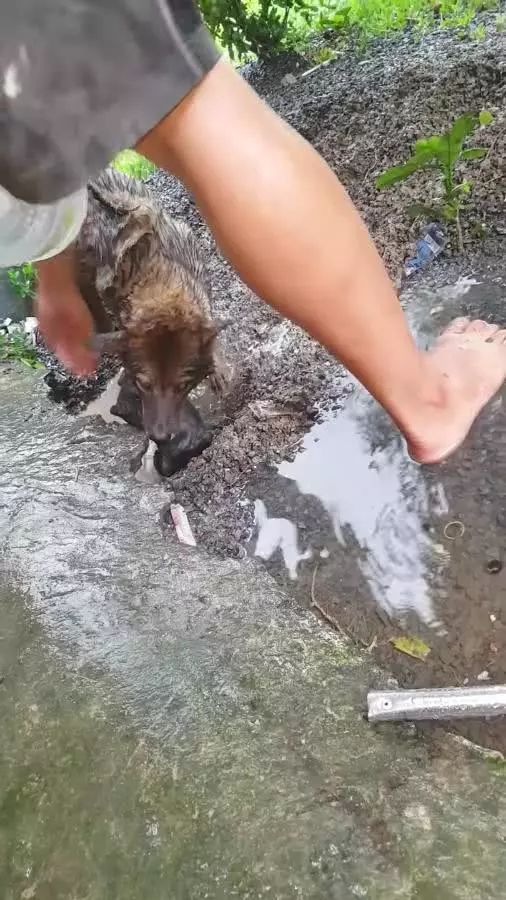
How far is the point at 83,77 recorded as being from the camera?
1484 millimetres

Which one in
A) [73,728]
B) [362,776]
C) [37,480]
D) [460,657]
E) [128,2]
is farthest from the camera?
[37,480]

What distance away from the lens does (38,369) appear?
427 cm

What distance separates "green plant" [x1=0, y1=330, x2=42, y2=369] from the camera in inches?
177

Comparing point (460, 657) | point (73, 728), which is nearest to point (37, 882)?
point (73, 728)

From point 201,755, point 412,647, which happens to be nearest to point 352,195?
point 412,647

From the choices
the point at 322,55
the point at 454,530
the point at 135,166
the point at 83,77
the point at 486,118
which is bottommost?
the point at 135,166

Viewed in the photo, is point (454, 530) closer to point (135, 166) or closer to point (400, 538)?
point (400, 538)

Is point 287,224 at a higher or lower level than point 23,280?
higher

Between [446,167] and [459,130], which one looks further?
[446,167]

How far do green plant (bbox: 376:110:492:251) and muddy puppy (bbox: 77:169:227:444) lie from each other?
1.00 m

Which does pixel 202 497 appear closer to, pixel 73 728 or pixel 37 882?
pixel 73 728

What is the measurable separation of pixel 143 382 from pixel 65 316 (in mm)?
750

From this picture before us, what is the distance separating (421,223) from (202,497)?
165 centimetres

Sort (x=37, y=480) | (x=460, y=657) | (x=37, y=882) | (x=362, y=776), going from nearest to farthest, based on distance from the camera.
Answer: (x=37, y=882) → (x=362, y=776) → (x=460, y=657) → (x=37, y=480)
